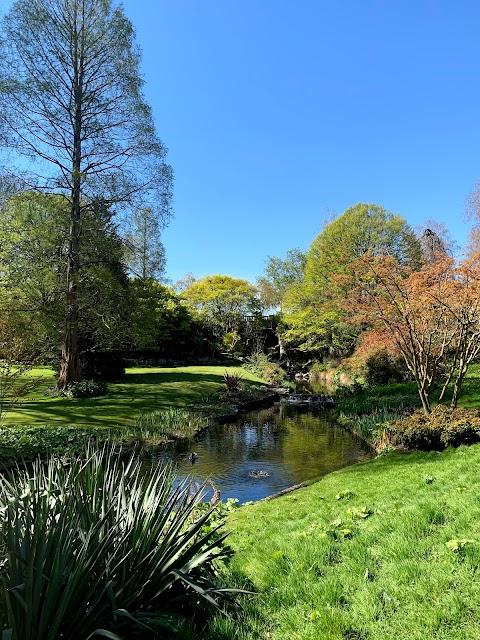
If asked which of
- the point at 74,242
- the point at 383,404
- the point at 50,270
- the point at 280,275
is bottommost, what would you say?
the point at 383,404

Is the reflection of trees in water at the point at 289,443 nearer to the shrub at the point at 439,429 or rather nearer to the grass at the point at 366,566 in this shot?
the shrub at the point at 439,429

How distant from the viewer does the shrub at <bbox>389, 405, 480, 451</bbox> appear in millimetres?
8086

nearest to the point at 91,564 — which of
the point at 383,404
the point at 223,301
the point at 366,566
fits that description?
the point at 366,566

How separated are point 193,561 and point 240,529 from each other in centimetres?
269

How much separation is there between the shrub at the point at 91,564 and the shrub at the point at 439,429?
6.59 meters

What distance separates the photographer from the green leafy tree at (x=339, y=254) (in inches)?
1111

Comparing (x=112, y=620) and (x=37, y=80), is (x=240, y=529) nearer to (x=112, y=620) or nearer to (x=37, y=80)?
(x=112, y=620)

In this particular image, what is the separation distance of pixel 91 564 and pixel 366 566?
2224mm

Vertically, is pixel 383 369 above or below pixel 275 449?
above

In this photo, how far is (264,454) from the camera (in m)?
10.6

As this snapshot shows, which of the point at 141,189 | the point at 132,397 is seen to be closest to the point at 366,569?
the point at 132,397

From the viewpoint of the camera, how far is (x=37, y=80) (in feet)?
48.2

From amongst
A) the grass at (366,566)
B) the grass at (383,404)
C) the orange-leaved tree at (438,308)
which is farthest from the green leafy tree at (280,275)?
the grass at (366,566)

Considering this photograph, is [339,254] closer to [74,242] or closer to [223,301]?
[223,301]
